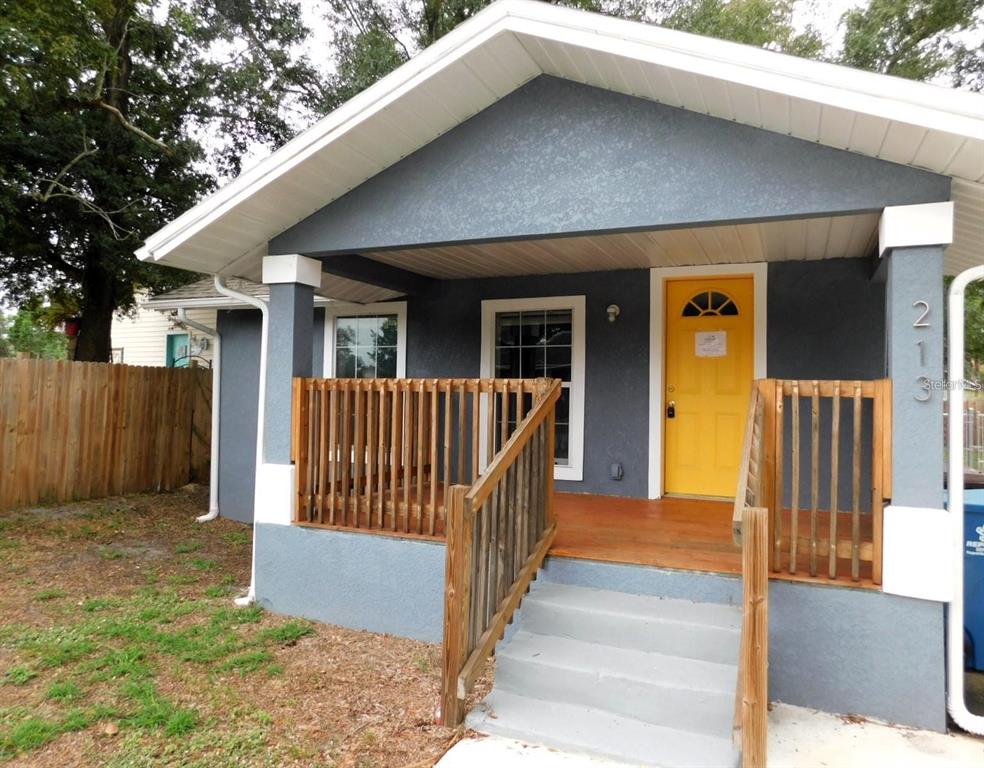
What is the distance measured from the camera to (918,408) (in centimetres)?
321

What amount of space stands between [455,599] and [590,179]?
8.50 feet

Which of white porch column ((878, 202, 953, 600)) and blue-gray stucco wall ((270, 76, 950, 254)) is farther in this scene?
blue-gray stucco wall ((270, 76, 950, 254))

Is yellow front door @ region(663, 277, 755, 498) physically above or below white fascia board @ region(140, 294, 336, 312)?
below

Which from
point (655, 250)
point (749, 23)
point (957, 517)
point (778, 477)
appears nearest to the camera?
point (957, 517)

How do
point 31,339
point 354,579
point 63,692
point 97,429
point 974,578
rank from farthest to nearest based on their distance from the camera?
1. point 31,339
2. point 97,429
3. point 354,579
4. point 974,578
5. point 63,692

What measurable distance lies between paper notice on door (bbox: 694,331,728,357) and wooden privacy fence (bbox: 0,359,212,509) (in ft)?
25.0

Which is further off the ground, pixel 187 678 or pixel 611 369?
pixel 611 369

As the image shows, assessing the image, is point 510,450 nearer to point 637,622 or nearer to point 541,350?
point 637,622

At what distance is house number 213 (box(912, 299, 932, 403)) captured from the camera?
319cm

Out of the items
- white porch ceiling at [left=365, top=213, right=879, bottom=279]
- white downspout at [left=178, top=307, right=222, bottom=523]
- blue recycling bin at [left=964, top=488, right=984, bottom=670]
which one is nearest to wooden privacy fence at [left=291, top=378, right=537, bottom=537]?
white porch ceiling at [left=365, top=213, right=879, bottom=279]

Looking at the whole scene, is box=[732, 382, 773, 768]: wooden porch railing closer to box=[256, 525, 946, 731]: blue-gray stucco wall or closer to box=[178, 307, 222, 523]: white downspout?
box=[256, 525, 946, 731]: blue-gray stucco wall

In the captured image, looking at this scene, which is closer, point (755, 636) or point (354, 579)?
point (755, 636)

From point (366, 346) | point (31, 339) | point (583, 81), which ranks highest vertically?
point (31, 339)

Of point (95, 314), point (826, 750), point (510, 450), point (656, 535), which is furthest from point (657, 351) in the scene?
point (95, 314)
